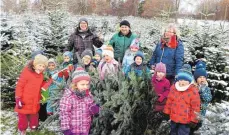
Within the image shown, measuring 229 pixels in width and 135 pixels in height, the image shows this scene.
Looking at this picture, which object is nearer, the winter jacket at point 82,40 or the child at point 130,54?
the child at point 130,54

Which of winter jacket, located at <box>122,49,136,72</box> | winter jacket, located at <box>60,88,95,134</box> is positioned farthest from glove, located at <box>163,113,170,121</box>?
winter jacket, located at <box>60,88,95,134</box>

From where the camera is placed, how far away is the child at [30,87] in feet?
19.2

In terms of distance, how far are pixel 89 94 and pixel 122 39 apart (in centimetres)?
275

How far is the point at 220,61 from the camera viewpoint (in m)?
9.30

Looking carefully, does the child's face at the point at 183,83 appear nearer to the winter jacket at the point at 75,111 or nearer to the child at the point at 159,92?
the child at the point at 159,92

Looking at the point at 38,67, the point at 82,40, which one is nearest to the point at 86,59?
the point at 38,67

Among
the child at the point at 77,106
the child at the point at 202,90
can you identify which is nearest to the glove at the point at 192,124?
the child at the point at 202,90

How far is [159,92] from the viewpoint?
5637mm

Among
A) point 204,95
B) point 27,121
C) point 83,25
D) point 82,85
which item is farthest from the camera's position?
point 83,25

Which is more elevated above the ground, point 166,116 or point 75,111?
point 75,111

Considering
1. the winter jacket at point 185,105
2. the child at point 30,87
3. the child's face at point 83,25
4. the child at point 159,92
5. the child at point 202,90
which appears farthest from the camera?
the child's face at point 83,25

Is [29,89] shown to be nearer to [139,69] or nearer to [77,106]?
[77,106]

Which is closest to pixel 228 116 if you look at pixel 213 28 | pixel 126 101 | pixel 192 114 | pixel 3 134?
pixel 192 114

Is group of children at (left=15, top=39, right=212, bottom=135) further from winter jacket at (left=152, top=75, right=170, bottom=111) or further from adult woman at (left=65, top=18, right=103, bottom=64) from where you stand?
adult woman at (left=65, top=18, right=103, bottom=64)
